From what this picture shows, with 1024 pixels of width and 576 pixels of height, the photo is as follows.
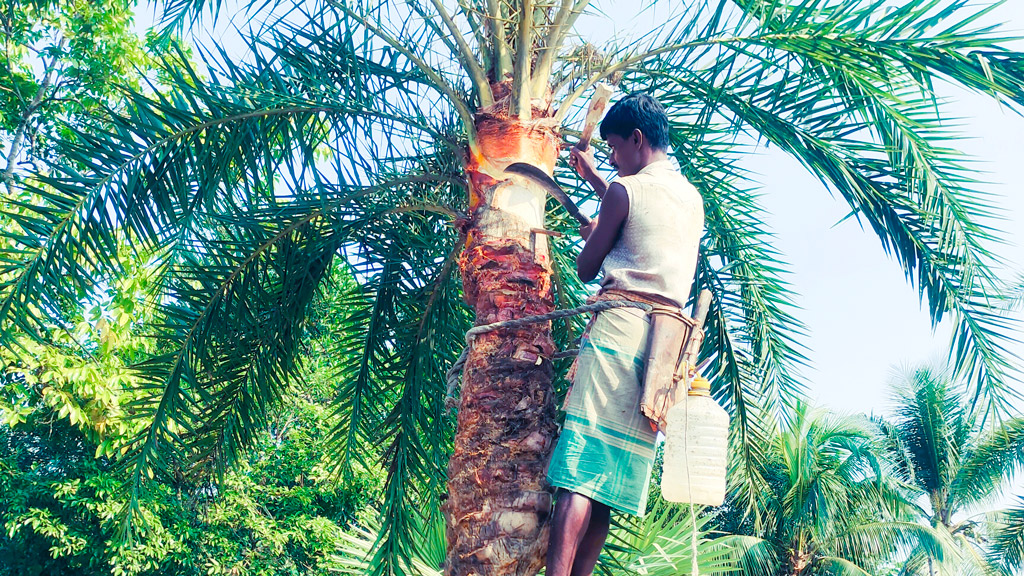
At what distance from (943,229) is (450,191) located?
9.13 feet

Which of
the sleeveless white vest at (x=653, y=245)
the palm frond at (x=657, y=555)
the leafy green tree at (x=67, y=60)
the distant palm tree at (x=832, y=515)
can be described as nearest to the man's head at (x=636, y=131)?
the sleeveless white vest at (x=653, y=245)

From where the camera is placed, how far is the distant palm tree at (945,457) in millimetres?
17469

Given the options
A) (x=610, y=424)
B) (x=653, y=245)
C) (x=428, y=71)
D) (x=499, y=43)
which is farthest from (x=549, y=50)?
(x=610, y=424)

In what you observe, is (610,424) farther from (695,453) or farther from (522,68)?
(522,68)

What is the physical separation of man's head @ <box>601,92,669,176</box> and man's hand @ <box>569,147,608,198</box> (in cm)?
25

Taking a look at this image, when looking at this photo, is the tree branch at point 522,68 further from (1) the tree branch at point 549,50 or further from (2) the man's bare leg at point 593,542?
(2) the man's bare leg at point 593,542

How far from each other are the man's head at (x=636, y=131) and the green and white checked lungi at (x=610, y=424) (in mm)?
605

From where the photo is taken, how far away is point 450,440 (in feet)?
19.4

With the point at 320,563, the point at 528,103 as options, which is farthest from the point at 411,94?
the point at 320,563

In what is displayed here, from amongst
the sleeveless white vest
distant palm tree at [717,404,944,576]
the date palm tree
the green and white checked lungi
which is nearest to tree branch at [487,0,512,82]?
the date palm tree

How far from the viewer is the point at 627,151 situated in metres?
3.26

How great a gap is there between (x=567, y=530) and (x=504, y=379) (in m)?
0.81

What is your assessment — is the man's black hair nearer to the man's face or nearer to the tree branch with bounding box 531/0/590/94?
the man's face

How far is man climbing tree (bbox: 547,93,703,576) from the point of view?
Answer: 283 centimetres
